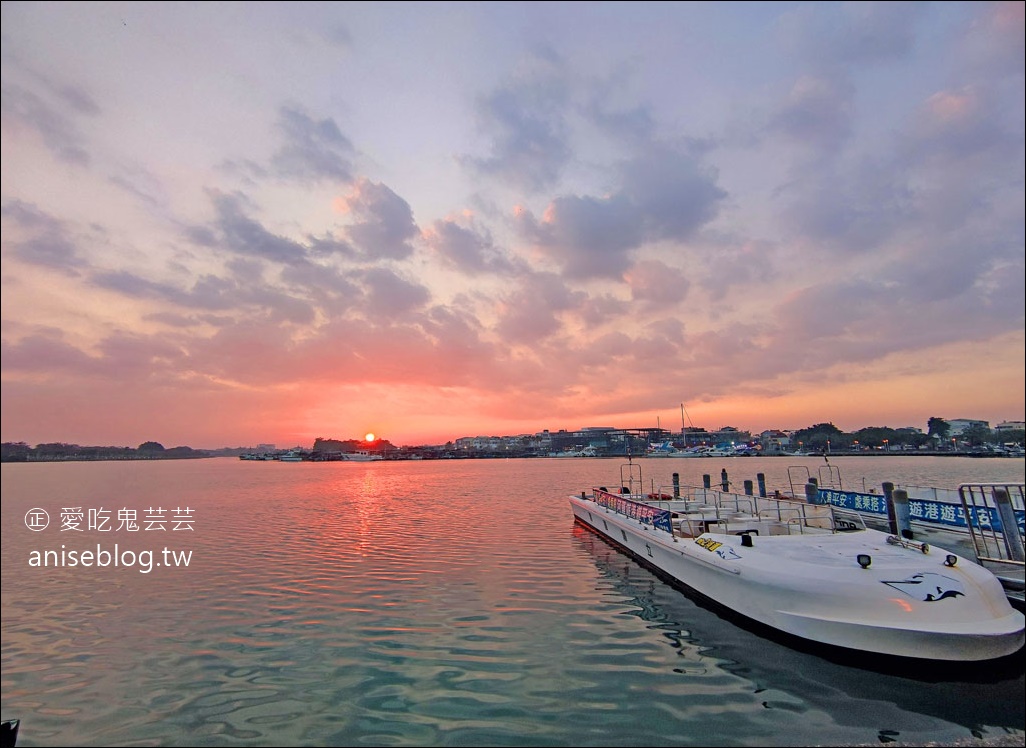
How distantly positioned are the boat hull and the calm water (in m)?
0.61

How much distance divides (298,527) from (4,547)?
16664 mm

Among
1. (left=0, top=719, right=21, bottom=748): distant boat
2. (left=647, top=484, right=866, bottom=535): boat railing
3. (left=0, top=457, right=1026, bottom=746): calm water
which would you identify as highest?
(left=647, top=484, right=866, bottom=535): boat railing

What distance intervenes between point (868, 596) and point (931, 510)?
13.8 metres

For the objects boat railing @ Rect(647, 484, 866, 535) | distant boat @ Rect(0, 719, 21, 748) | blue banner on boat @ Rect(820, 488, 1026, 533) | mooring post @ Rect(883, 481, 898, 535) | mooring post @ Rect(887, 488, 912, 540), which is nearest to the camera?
distant boat @ Rect(0, 719, 21, 748)

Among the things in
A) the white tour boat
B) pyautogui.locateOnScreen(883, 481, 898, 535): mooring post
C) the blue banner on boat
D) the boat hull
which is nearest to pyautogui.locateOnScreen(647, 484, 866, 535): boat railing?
the white tour boat

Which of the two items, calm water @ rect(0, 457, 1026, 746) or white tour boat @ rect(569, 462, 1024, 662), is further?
white tour boat @ rect(569, 462, 1024, 662)

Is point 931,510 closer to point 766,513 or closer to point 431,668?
point 766,513

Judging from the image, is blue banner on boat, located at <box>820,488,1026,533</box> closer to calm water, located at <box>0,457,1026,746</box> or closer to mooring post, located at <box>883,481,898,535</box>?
mooring post, located at <box>883,481,898,535</box>

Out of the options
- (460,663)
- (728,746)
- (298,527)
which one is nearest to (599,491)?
(298,527)

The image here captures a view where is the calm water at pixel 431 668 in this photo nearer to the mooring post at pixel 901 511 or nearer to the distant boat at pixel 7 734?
the distant boat at pixel 7 734

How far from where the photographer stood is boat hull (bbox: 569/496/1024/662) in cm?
1105

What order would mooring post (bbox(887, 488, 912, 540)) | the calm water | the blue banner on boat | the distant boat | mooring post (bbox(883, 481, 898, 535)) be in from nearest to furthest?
1. the distant boat
2. the calm water
3. the blue banner on boat
4. mooring post (bbox(887, 488, 912, 540))
5. mooring post (bbox(883, 481, 898, 535))

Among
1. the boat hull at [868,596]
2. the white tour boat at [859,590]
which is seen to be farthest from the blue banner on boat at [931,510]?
the boat hull at [868,596]

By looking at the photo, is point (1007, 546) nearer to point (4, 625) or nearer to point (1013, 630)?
point (1013, 630)
